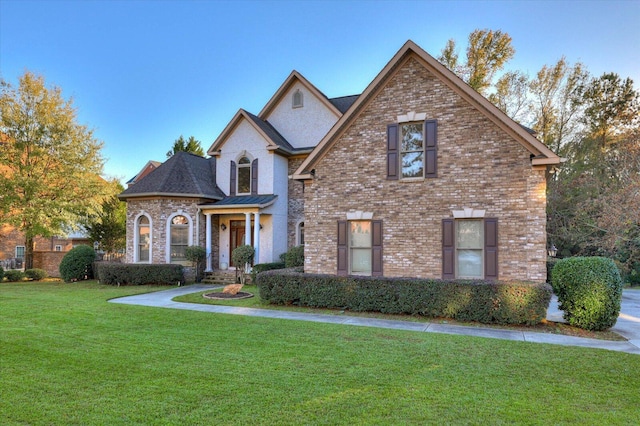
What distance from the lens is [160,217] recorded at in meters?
18.2

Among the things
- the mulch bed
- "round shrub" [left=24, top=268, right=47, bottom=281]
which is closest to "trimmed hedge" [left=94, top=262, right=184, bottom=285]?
the mulch bed

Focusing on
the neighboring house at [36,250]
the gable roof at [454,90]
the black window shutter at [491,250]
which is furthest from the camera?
the neighboring house at [36,250]

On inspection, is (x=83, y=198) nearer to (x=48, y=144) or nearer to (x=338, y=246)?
(x=48, y=144)

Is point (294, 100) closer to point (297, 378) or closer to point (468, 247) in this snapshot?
point (468, 247)

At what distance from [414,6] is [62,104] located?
19653mm

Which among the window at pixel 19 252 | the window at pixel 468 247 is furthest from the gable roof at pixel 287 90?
the window at pixel 19 252

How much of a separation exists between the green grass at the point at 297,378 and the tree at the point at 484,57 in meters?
24.5

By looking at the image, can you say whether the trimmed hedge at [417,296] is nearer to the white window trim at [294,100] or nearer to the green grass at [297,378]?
the green grass at [297,378]

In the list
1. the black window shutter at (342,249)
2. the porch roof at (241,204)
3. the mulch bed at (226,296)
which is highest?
the porch roof at (241,204)

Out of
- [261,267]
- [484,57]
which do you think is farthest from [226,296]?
[484,57]

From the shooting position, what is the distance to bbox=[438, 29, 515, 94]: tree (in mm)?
26688

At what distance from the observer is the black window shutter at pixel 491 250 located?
10383mm

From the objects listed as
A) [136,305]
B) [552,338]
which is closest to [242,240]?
[136,305]

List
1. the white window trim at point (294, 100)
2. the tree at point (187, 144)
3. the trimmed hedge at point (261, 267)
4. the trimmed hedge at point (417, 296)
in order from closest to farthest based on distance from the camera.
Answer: the trimmed hedge at point (417, 296) → the trimmed hedge at point (261, 267) → the white window trim at point (294, 100) → the tree at point (187, 144)
